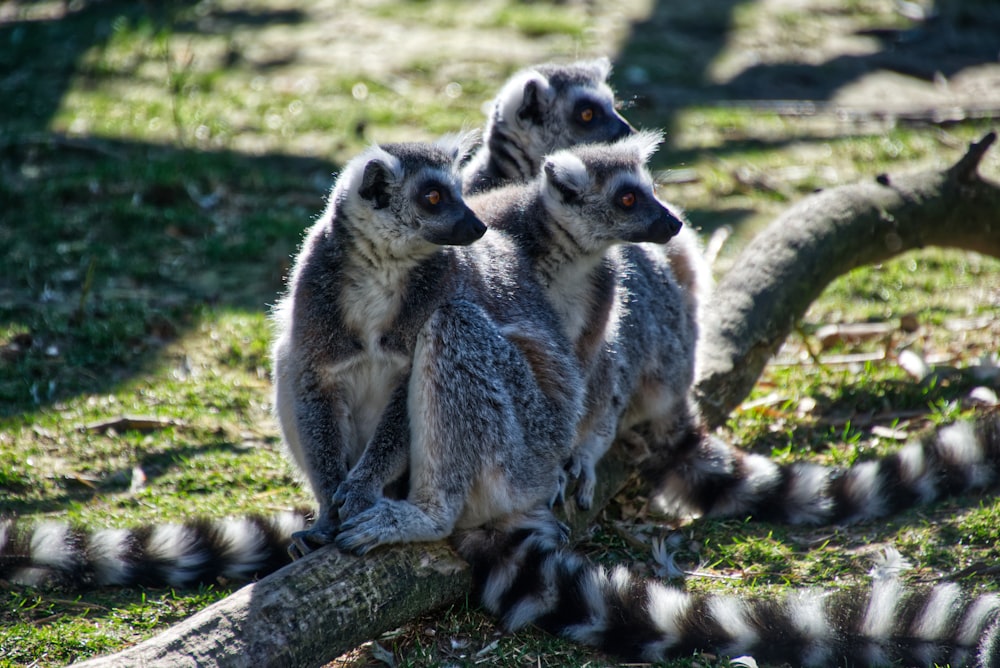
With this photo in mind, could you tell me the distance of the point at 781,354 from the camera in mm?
6160

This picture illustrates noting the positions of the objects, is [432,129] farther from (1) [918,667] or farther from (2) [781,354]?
(1) [918,667]

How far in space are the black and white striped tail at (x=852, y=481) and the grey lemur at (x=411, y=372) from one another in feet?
2.84

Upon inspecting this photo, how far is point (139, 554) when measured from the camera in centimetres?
384

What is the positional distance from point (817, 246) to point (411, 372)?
2732 mm

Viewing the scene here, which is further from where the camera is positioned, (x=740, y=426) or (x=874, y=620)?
(x=740, y=426)

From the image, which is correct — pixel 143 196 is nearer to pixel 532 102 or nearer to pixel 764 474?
pixel 532 102

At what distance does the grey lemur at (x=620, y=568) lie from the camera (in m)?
3.30

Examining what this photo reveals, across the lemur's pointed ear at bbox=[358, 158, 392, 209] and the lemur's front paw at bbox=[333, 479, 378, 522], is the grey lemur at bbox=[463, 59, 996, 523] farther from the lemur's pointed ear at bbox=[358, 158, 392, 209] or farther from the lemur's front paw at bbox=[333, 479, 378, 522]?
the lemur's front paw at bbox=[333, 479, 378, 522]

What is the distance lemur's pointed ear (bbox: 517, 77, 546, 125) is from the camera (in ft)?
18.3

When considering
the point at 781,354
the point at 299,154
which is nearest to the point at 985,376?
the point at 781,354

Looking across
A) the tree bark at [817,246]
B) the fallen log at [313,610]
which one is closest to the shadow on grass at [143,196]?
the tree bark at [817,246]

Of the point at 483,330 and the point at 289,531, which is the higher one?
the point at 483,330

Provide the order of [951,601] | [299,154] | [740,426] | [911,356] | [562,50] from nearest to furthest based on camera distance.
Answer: [951,601] → [740,426] → [911,356] → [299,154] → [562,50]

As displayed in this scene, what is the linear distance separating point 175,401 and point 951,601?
381 centimetres
